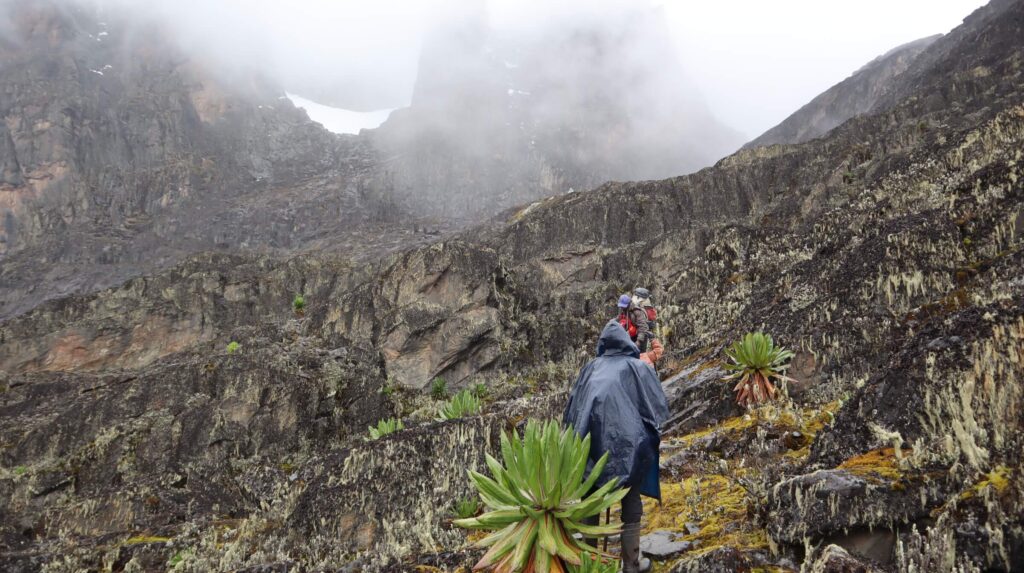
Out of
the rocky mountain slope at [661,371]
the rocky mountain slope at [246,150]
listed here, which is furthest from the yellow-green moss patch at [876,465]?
the rocky mountain slope at [246,150]

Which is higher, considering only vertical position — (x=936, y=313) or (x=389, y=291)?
(x=389, y=291)

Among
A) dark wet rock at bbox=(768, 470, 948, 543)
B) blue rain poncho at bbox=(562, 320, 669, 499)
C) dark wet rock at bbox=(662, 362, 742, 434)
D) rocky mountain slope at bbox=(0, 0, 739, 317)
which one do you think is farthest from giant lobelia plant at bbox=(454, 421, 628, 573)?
rocky mountain slope at bbox=(0, 0, 739, 317)

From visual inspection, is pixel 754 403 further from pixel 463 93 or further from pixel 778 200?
pixel 463 93

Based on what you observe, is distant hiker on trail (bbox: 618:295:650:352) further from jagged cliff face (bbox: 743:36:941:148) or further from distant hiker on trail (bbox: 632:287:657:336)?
jagged cliff face (bbox: 743:36:941:148)

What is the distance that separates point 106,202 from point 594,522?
8745 cm

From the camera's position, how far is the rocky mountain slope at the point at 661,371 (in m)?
4.27

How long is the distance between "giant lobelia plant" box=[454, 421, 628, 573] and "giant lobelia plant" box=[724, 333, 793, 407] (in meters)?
5.53

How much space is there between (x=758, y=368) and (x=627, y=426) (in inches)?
222

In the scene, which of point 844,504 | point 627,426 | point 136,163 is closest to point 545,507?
point 627,426

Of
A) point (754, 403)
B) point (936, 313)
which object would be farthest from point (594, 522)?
point (936, 313)

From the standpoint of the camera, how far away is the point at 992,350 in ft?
14.7

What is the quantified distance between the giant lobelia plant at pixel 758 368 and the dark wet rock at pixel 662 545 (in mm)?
4072

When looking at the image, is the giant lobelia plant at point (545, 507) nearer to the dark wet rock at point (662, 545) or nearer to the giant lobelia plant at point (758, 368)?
the dark wet rock at point (662, 545)

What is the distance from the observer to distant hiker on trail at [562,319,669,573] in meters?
4.43
